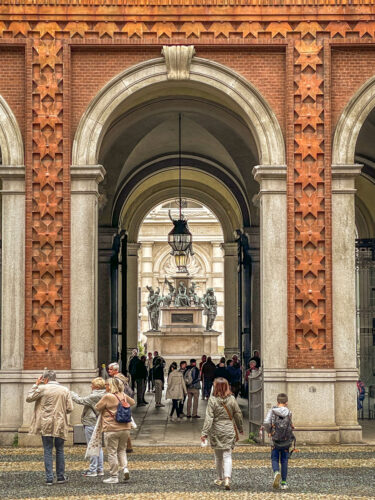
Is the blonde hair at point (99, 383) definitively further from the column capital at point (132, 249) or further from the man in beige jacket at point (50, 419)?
the column capital at point (132, 249)

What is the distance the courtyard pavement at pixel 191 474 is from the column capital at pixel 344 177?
432 centimetres

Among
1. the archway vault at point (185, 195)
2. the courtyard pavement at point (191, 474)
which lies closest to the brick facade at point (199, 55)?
the courtyard pavement at point (191, 474)

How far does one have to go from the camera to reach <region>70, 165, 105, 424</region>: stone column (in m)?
16.2

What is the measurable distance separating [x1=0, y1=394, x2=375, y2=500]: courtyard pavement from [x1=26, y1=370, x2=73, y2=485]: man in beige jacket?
0.29 m

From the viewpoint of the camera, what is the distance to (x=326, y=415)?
15930 mm

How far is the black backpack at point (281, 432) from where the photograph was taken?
1125cm

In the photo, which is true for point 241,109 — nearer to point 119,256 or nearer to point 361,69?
point 361,69

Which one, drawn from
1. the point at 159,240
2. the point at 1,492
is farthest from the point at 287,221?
the point at 159,240

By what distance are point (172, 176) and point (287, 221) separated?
14226mm

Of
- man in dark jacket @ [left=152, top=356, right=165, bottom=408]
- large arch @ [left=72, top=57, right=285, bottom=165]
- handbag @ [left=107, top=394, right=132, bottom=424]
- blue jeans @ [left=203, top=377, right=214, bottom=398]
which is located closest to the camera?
handbag @ [left=107, top=394, right=132, bottom=424]

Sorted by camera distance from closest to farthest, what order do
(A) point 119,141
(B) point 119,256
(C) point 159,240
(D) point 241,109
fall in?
(D) point 241,109 → (A) point 119,141 → (B) point 119,256 → (C) point 159,240

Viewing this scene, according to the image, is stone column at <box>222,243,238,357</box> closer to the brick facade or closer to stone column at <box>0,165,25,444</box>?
the brick facade

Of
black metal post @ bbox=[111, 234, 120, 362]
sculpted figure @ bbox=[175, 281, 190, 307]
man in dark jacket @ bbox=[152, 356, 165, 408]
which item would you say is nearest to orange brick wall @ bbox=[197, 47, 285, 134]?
man in dark jacket @ bbox=[152, 356, 165, 408]

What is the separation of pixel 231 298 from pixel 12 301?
1522cm
